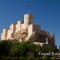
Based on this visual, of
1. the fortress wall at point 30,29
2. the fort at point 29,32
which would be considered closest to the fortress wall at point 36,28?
the fort at point 29,32

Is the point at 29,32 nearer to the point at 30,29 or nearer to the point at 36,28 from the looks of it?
the point at 30,29

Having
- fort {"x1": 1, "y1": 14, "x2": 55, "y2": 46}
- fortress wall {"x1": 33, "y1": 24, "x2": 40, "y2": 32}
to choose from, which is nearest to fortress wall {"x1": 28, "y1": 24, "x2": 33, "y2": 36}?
fort {"x1": 1, "y1": 14, "x2": 55, "y2": 46}

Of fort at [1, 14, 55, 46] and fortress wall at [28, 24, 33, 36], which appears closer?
fort at [1, 14, 55, 46]

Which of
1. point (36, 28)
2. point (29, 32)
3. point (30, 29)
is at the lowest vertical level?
point (29, 32)

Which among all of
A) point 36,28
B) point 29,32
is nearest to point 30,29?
point 29,32

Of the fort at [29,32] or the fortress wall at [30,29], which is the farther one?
the fortress wall at [30,29]

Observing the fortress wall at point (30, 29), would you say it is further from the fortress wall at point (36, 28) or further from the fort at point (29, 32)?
the fortress wall at point (36, 28)

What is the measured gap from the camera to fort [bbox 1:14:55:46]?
70.3 meters

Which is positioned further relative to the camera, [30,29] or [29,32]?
[29,32]

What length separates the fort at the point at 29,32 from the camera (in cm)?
7027

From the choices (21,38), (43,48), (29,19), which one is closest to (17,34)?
(21,38)

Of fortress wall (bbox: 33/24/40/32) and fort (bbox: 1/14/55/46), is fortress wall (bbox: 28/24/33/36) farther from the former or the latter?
fortress wall (bbox: 33/24/40/32)

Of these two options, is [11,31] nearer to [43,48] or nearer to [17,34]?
[17,34]

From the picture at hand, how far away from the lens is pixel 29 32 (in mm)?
72438
